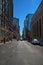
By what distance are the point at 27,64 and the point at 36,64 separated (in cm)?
53

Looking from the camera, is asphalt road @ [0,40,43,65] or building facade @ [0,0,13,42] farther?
building facade @ [0,0,13,42]

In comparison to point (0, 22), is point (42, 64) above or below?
below

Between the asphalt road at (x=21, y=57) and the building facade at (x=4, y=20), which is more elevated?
the building facade at (x=4, y=20)

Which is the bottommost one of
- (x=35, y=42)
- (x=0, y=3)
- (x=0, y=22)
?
(x=35, y=42)

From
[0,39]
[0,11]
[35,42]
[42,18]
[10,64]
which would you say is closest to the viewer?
[10,64]

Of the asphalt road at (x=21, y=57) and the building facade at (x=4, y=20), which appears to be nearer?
the asphalt road at (x=21, y=57)

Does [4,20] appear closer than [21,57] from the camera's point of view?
No

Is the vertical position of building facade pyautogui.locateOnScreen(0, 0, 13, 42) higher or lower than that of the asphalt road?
higher

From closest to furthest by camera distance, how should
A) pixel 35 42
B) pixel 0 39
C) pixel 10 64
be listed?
1. pixel 10 64
2. pixel 35 42
3. pixel 0 39

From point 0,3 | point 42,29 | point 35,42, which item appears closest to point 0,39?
point 0,3

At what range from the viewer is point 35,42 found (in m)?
54.4

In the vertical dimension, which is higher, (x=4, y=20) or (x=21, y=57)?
(x=4, y=20)

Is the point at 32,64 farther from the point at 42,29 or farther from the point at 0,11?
the point at 42,29

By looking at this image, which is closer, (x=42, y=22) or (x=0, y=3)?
(x=0, y=3)
